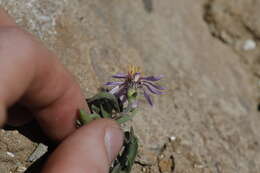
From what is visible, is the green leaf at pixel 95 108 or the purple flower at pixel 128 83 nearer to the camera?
the green leaf at pixel 95 108

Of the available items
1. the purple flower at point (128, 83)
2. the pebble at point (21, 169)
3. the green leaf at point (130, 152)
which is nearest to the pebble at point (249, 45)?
the purple flower at point (128, 83)

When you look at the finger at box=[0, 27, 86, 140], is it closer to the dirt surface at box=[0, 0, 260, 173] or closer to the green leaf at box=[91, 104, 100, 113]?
the green leaf at box=[91, 104, 100, 113]

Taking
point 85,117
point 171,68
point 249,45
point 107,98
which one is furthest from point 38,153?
point 249,45

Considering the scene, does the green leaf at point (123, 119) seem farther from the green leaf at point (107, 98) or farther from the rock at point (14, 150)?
the rock at point (14, 150)

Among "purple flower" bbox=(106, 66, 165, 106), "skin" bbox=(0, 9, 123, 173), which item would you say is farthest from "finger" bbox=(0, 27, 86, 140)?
"purple flower" bbox=(106, 66, 165, 106)

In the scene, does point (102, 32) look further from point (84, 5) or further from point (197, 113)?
point (197, 113)

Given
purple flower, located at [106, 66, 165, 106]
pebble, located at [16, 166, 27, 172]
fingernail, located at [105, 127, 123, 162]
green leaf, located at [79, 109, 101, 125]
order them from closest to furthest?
fingernail, located at [105, 127, 123, 162] → green leaf, located at [79, 109, 101, 125] → pebble, located at [16, 166, 27, 172] → purple flower, located at [106, 66, 165, 106]
